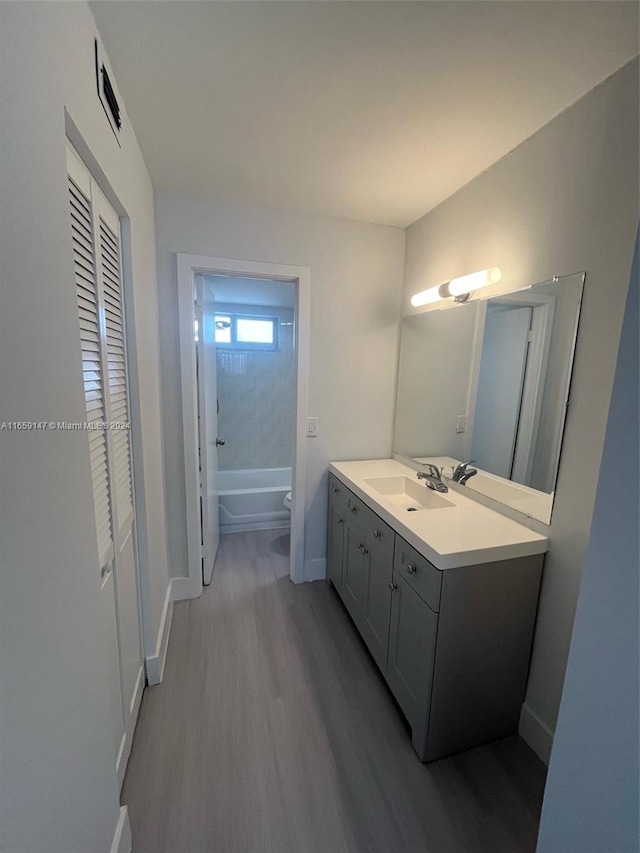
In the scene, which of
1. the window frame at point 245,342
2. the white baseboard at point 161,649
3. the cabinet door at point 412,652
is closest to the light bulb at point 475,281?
the cabinet door at point 412,652

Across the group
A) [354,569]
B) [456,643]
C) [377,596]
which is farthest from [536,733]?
[354,569]

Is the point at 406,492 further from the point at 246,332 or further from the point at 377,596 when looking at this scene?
the point at 246,332

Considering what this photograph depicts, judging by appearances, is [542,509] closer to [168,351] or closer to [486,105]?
[486,105]

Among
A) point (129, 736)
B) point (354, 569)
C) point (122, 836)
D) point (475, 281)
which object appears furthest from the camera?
point (354, 569)

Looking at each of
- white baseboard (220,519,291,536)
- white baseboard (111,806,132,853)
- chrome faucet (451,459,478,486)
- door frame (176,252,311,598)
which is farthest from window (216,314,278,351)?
white baseboard (111,806,132,853)

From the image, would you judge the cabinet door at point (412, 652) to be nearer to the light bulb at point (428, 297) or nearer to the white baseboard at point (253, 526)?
the light bulb at point (428, 297)

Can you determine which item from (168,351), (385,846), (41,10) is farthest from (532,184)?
(385,846)

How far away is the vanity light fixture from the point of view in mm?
1539

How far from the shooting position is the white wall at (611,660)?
0.51 meters

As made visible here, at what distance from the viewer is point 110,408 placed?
48.2 inches

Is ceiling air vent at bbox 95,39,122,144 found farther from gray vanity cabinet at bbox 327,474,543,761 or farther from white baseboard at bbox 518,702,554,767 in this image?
white baseboard at bbox 518,702,554,767

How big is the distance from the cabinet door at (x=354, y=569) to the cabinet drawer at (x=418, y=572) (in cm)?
36

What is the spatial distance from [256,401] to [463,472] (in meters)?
2.65

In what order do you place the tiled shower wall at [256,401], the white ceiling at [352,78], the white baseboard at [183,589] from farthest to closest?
1. the tiled shower wall at [256,401]
2. the white baseboard at [183,589]
3. the white ceiling at [352,78]
